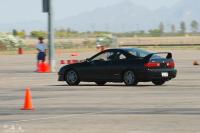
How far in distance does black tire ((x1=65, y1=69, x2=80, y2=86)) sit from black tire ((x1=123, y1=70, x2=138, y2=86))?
6.80ft

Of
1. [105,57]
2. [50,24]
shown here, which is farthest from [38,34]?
[105,57]

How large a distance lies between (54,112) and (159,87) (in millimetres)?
9773

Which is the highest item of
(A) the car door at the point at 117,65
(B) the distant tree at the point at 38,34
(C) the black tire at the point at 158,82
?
(A) the car door at the point at 117,65

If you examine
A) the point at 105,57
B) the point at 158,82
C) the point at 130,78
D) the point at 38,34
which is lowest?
A: the point at 38,34

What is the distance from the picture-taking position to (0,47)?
90.0 metres

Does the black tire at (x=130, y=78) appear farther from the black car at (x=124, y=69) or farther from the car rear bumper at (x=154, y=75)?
the car rear bumper at (x=154, y=75)

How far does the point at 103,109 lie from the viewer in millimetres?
19375

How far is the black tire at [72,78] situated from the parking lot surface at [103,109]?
0.40 meters

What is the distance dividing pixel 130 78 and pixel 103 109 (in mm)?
9459

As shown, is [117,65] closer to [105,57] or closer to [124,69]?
[124,69]

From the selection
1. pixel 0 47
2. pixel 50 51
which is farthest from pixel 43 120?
pixel 0 47

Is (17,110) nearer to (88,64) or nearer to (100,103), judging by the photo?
(100,103)

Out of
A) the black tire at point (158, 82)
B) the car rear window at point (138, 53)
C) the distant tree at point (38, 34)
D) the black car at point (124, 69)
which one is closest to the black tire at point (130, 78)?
the black car at point (124, 69)

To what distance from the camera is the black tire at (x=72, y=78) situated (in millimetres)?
30141
